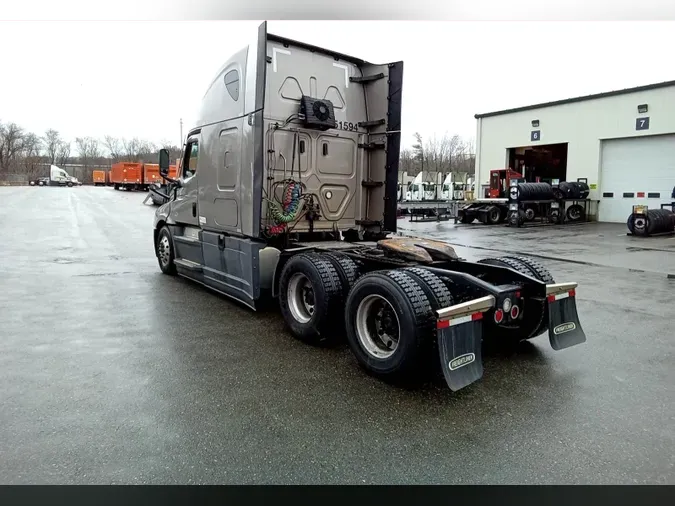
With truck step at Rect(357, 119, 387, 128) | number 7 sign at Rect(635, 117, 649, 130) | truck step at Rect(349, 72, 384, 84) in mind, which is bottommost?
truck step at Rect(357, 119, 387, 128)

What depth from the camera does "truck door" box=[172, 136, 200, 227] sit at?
7922 millimetres

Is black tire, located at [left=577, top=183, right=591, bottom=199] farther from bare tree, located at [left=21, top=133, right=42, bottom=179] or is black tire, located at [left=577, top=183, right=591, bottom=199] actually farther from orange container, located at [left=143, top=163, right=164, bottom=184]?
bare tree, located at [left=21, top=133, right=42, bottom=179]

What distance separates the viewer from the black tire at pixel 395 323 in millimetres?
3932

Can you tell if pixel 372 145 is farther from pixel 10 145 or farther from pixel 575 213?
pixel 10 145

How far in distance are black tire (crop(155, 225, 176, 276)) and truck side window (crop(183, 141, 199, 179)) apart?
1.26 m

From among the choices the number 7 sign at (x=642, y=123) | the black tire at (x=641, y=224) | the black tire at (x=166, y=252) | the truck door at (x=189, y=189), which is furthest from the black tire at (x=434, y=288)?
the number 7 sign at (x=642, y=123)

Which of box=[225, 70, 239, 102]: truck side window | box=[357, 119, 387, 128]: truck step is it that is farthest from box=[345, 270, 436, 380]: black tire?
box=[225, 70, 239, 102]: truck side window

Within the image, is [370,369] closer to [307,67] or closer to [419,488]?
[419,488]

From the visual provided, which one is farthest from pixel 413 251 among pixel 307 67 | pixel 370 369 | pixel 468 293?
pixel 307 67

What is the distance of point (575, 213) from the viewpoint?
24.9 metres

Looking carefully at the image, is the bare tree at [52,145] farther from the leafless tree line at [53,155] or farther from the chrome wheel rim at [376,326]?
the chrome wheel rim at [376,326]

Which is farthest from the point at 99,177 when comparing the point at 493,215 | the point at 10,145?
the point at 493,215

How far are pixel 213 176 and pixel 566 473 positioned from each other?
19.4 feet

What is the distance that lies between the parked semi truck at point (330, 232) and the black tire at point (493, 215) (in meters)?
17.8
